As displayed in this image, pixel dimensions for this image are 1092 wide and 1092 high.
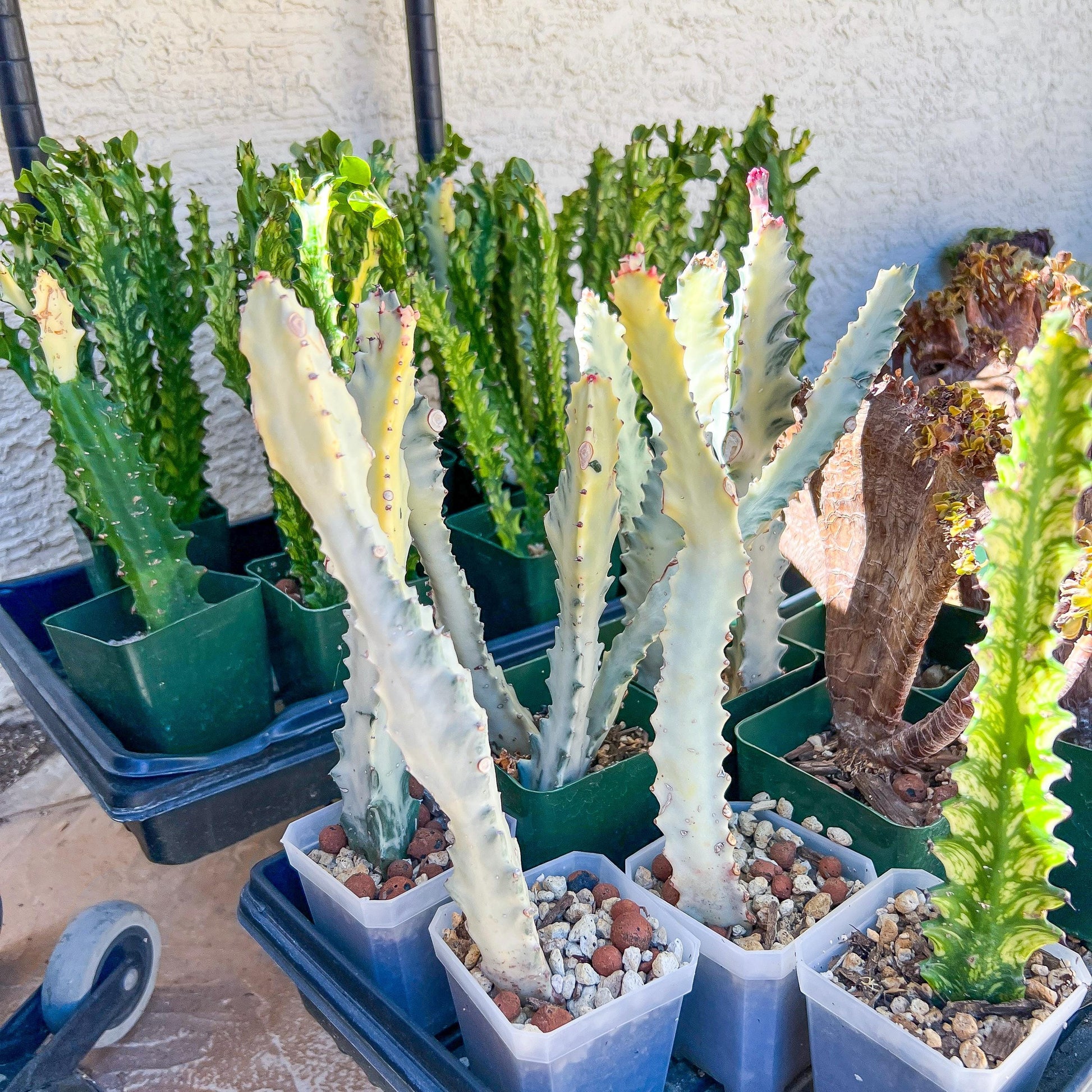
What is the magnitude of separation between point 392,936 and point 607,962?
18 centimetres

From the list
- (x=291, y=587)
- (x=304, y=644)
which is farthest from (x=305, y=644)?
(x=291, y=587)

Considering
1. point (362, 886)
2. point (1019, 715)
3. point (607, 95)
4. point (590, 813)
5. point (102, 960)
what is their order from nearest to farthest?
1. point (1019, 715)
2. point (362, 886)
3. point (590, 813)
4. point (102, 960)
5. point (607, 95)

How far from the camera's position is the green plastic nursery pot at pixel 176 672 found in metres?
0.95

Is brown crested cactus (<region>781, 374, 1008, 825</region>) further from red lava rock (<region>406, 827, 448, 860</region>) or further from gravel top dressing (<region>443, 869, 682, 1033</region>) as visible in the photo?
red lava rock (<region>406, 827, 448, 860</region>)

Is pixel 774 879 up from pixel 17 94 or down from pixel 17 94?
down

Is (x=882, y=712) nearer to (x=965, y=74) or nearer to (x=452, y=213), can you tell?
(x=452, y=213)

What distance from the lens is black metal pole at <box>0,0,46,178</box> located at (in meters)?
1.06

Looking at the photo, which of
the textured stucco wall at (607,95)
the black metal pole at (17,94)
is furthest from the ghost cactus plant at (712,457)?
the textured stucco wall at (607,95)

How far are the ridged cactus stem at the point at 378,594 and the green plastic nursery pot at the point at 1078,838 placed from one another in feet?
1.64

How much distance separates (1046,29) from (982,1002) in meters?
3.13

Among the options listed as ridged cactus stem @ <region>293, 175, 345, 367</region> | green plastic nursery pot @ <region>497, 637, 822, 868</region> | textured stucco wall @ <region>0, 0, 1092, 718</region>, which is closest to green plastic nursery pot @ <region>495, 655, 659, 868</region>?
green plastic nursery pot @ <region>497, 637, 822, 868</region>

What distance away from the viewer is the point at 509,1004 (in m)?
0.67

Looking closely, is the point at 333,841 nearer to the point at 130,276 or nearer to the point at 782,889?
the point at 782,889

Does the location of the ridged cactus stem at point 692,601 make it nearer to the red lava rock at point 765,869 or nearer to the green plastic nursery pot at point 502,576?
the red lava rock at point 765,869
